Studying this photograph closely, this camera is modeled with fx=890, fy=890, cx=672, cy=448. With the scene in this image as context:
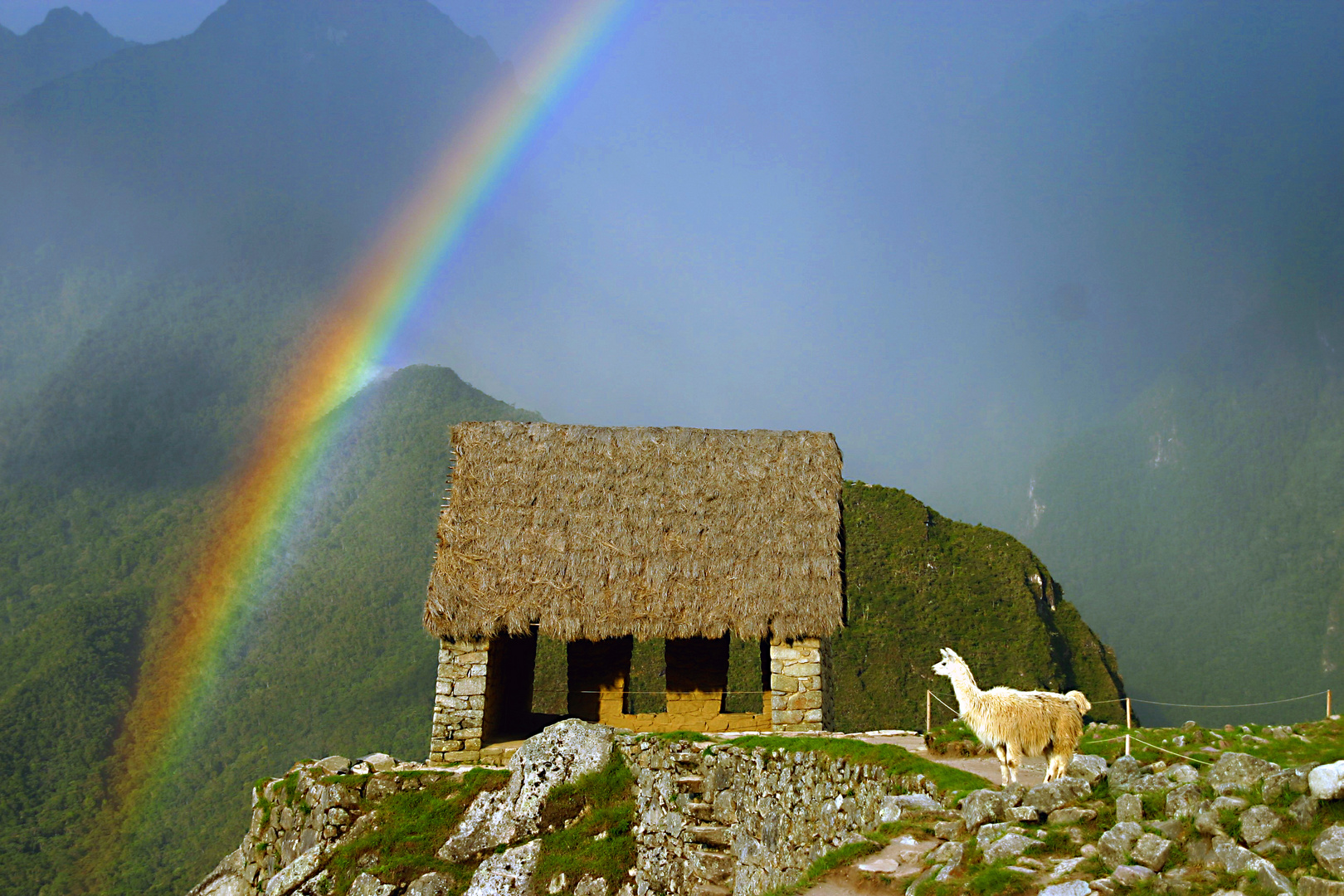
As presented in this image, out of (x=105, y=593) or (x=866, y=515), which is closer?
(x=866, y=515)

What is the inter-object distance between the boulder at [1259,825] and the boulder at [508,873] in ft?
29.8

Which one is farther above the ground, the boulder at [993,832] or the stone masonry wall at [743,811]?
the boulder at [993,832]

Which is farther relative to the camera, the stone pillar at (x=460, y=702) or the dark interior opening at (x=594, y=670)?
the dark interior opening at (x=594, y=670)

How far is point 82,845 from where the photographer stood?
45812 millimetres

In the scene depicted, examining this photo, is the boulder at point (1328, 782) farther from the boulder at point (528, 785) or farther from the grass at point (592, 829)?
the boulder at point (528, 785)

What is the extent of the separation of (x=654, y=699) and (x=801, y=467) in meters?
19.2

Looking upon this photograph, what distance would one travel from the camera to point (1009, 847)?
564 centimetres

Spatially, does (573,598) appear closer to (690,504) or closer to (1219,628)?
(690,504)

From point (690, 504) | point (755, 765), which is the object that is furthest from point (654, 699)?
point (755, 765)

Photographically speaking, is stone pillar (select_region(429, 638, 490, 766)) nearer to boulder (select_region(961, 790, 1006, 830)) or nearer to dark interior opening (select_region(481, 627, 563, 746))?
dark interior opening (select_region(481, 627, 563, 746))

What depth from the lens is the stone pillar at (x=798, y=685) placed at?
603 inches

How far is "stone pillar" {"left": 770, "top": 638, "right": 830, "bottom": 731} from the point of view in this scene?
50.3ft

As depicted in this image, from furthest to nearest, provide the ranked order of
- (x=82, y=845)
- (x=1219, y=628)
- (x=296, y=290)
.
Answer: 1. (x=296, y=290)
2. (x=1219, y=628)
3. (x=82, y=845)

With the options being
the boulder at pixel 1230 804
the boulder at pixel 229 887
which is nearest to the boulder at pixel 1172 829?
the boulder at pixel 1230 804
